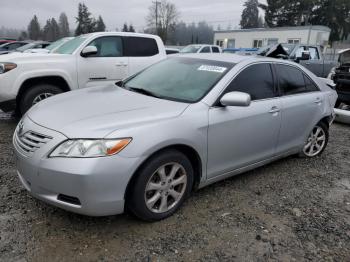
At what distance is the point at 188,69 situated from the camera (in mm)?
3957

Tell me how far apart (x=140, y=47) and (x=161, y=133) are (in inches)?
191

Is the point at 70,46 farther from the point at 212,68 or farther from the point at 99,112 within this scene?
the point at 99,112

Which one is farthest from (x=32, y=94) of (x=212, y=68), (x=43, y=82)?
(x=212, y=68)

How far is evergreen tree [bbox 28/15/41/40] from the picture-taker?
78250mm

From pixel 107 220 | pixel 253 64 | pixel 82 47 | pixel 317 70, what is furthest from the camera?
pixel 317 70

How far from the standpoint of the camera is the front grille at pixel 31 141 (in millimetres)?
2780

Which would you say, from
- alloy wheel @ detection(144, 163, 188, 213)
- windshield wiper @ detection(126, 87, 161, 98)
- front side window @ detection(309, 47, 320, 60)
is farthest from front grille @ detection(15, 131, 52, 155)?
front side window @ detection(309, 47, 320, 60)

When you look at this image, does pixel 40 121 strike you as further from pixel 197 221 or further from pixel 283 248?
pixel 283 248

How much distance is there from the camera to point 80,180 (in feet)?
8.46

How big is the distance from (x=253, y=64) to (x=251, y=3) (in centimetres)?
7792

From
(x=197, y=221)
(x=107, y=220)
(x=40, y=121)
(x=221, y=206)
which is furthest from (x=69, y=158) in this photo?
(x=221, y=206)

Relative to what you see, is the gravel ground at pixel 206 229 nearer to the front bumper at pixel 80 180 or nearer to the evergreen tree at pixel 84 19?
the front bumper at pixel 80 180

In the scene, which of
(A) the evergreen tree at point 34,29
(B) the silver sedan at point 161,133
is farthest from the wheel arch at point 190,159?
(A) the evergreen tree at point 34,29

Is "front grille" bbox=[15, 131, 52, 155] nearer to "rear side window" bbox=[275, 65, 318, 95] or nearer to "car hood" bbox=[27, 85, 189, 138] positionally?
"car hood" bbox=[27, 85, 189, 138]
